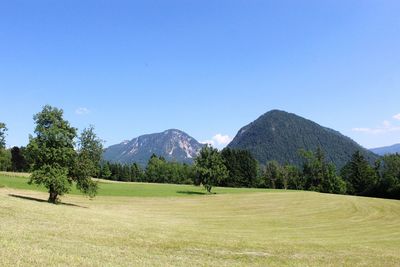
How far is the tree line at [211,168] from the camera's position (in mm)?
51406

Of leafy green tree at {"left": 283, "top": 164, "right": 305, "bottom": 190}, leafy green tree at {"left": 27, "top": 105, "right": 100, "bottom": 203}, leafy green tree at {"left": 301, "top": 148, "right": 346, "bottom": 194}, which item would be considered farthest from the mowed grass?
leafy green tree at {"left": 283, "top": 164, "right": 305, "bottom": 190}

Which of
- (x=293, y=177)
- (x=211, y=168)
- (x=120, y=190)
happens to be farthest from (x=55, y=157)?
(x=293, y=177)

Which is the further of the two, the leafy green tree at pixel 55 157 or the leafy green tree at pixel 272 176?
the leafy green tree at pixel 272 176

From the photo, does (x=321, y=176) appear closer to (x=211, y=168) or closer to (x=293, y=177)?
(x=293, y=177)

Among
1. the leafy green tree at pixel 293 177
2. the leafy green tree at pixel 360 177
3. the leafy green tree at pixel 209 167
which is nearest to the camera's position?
the leafy green tree at pixel 209 167

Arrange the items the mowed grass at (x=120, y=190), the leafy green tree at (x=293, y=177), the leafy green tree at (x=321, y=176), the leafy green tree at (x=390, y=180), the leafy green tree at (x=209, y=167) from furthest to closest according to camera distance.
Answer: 1. the leafy green tree at (x=293, y=177)
2. the leafy green tree at (x=321, y=176)
3. the leafy green tree at (x=390, y=180)
4. the leafy green tree at (x=209, y=167)
5. the mowed grass at (x=120, y=190)

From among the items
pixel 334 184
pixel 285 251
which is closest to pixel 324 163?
pixel 334 184

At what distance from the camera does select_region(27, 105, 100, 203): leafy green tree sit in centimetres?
5000

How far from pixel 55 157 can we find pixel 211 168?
5924 cm

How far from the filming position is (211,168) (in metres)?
106

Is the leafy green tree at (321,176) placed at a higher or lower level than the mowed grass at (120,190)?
higher

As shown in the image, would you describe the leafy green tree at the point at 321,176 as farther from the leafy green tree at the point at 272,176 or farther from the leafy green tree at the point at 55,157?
the leafy green tree at the point at 55,157

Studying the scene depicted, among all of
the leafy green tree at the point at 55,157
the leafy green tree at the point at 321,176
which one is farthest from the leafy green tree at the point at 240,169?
the leafy green tree at the point at 55,157

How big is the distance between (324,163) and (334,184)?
1065cm
